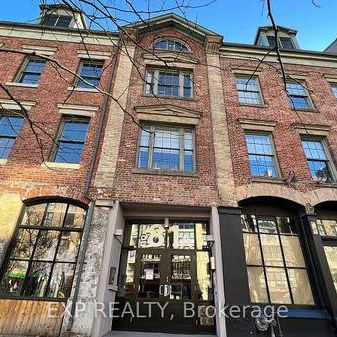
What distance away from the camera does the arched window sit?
12.6 metres

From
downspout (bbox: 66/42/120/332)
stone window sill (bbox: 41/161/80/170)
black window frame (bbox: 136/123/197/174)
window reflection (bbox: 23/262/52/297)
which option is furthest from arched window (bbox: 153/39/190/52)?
window reflection (bbox: 23/262/52/297)

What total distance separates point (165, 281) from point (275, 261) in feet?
10.8

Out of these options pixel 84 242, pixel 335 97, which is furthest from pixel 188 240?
pixel 335 97

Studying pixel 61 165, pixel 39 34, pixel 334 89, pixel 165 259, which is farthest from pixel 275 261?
pixel 39 34

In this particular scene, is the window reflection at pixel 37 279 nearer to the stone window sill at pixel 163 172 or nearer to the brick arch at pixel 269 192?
the stone window sill at pixel 163 172

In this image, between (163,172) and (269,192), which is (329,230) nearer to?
(269,192)

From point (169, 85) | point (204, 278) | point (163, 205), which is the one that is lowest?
point (204, 278)

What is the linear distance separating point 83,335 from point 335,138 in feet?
34.0

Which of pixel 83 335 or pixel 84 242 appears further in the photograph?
pixel 84 242

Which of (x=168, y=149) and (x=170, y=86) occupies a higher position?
(x=170, y=86)

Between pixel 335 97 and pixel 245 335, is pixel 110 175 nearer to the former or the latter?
pixel 245 335

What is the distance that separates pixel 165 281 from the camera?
25.8 feet

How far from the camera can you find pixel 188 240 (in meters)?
8.44

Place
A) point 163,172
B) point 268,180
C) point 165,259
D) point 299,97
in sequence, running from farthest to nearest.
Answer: point 299,97, point 268,180, point 163,172, point 165,259
